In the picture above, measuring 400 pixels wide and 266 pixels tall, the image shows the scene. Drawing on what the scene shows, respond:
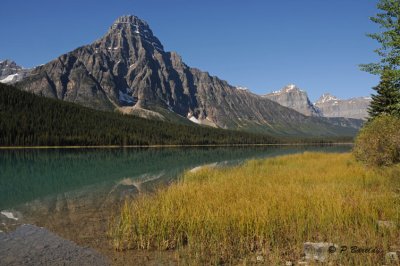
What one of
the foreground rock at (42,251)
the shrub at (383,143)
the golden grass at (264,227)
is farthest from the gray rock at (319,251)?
the shrub at (383,143)

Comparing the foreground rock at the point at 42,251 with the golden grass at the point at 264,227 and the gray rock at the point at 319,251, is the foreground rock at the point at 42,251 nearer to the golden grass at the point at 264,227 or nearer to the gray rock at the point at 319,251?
the golden grass at the point at 264,227

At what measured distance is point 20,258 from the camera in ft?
41.2

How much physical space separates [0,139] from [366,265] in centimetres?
16959

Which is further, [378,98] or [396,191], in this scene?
[378,98]

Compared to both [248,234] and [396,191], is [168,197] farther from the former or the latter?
[396,191]

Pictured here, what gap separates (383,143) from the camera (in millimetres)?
32625

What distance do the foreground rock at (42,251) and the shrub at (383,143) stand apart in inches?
1071

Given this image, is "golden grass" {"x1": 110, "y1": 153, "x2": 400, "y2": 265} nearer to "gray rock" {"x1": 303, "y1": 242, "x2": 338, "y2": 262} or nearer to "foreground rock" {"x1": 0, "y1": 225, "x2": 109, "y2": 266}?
"gray rock" {"x1": 303, "y1": 242, "x2": 338, "y2": 262}

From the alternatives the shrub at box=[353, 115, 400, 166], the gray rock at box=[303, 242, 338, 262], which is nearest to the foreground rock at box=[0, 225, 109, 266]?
the gray rock at box=[303, 242, 338, 262]

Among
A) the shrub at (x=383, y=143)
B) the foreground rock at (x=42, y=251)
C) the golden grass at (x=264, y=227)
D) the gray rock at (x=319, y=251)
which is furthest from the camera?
the shrub at (x=383, y=143)

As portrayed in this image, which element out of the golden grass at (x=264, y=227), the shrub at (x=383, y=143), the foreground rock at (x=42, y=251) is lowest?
the foreground rock at (x=42, y=251)

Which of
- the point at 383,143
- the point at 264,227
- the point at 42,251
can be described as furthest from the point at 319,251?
the point at 383,143

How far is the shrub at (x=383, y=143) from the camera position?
31188 mm

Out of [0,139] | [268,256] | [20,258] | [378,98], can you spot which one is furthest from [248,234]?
[0,139]
